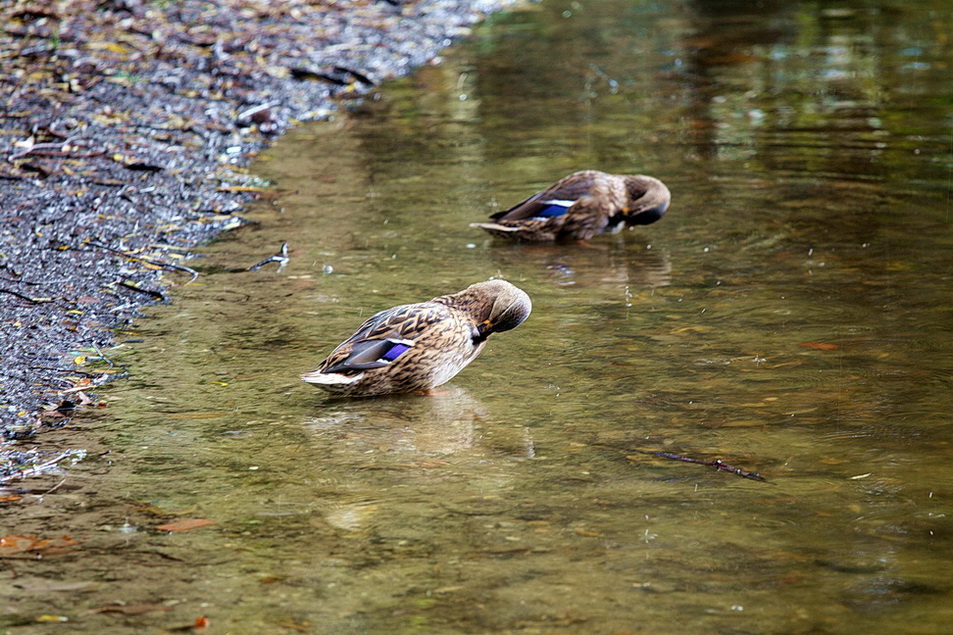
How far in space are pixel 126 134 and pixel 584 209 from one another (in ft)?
14.0

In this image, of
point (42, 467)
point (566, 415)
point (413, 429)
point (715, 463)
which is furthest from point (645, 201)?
point (42, 467)

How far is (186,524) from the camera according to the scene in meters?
4.32

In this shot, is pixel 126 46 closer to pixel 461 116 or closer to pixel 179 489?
pixel 461 116

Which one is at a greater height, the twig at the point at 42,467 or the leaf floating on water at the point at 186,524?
the twig at the point at 42,467

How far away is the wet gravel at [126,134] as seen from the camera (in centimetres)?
622

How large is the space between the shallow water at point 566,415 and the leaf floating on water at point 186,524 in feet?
0.15

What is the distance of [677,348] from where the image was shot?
20.3 ft

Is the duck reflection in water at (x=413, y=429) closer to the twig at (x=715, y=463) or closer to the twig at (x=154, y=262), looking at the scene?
the twig at (x=715, y=463)

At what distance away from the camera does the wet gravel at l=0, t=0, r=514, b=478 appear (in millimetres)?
6219

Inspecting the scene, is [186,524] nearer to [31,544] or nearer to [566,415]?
[31,544]

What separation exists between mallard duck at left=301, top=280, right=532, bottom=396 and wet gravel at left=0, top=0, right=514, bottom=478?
1.18 m

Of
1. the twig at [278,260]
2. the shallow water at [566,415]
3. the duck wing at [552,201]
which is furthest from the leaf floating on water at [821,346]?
Answer: the twig at [278,260]

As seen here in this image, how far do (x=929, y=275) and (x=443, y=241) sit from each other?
3107 mm

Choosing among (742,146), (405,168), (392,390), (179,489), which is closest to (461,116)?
(405,168)
